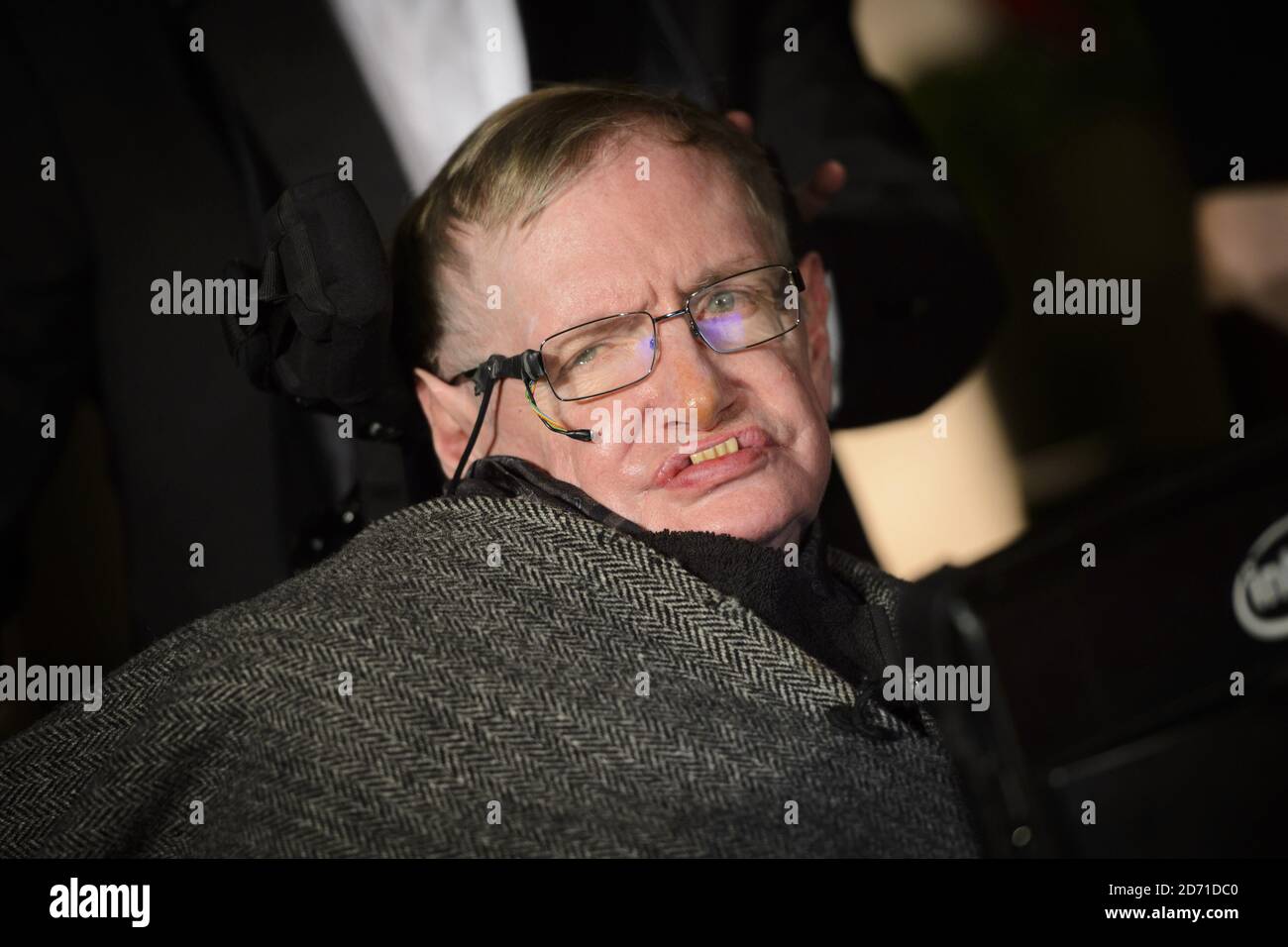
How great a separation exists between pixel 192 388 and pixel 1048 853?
4.06 feet

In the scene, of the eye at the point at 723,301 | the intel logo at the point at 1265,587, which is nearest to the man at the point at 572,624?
the eye at the point at 723,301

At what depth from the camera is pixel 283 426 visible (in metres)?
1.61

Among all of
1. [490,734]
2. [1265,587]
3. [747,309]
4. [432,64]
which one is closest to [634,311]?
[747,309]

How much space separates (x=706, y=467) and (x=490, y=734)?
0.32m

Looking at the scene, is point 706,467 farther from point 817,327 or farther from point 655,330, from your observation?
point 817,327

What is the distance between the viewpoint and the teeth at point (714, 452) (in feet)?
3.77

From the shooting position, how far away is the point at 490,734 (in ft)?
3.28

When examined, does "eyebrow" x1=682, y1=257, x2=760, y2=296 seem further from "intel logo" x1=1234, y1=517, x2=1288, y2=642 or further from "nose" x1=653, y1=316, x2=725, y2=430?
"intel logo" x1=1234, y1=517, x2=1288, y2=642

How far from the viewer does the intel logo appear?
74cm

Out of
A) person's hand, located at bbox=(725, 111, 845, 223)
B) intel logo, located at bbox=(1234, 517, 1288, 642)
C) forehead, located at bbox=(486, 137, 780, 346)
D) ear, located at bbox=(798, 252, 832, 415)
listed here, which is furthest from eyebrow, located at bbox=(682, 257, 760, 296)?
intel logo, located at bbox=(1234, 517, 1288, 642)

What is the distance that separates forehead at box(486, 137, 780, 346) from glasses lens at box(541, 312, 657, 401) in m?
0.01

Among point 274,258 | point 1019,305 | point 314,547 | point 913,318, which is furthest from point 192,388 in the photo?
point 1019,305

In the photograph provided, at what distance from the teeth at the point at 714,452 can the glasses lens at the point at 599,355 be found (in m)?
Result: 0.09

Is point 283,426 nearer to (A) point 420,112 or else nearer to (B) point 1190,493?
(A) point 420,112
